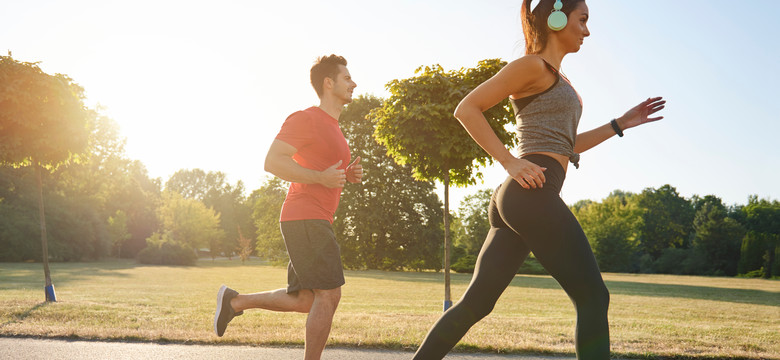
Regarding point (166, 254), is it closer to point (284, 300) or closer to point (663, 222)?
point (284, 300)

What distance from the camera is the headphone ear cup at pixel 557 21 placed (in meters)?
2.51

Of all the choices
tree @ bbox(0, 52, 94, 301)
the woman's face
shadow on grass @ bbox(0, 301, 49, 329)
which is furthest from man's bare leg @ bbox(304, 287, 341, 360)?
tree @ bbox(0, 52, 94, 301)

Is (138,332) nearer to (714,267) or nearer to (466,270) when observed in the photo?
(466,270)

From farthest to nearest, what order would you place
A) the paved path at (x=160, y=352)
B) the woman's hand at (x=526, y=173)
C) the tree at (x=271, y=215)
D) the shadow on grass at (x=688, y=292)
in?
the tree at (x=271, y=215)
the shadow on grass at (x=688, y=292)
the paved path at (x=160, y=352)
the woman's hand at (x=526, y=173)

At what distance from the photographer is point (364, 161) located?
34.3 meters

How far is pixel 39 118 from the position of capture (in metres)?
9.27

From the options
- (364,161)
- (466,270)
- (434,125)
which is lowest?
(466,270)

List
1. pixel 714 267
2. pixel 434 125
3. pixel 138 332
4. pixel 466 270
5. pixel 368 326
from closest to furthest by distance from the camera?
pixel 138 332 → pixel 368 326 → pixel 434 125 → pixel 466 270 → pixel 714 267

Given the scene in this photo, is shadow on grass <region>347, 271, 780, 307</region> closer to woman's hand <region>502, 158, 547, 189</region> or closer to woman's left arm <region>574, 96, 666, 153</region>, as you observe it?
woman's left arm <region>574, 96, 666, 153</region>

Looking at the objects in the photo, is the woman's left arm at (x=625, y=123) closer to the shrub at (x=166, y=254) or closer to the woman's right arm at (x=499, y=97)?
the woman's right arm at (x=499, y=97)

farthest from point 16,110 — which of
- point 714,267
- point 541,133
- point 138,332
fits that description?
point 714,267

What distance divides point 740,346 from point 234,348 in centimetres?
532

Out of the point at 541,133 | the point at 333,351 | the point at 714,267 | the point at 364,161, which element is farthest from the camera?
the point at 714,267

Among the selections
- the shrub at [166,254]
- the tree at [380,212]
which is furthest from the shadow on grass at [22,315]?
the shrub at [166,254]
